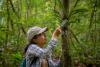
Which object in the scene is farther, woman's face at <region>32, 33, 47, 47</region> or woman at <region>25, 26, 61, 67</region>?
woman's face at <region>32, 33, 47, 47</region>

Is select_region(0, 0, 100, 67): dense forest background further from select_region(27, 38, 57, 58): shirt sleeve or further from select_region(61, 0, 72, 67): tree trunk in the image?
select_region(27, 38, 57, 58): shirt sleeve

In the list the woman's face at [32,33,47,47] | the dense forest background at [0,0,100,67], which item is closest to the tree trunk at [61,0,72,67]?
the dense forest background at [0,0,100,67]

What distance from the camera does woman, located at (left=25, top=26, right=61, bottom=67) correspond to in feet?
11.4

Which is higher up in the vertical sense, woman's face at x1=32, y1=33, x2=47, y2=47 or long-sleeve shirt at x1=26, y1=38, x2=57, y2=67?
woman's face at x1=32, y1=33, x2=47, y2=47

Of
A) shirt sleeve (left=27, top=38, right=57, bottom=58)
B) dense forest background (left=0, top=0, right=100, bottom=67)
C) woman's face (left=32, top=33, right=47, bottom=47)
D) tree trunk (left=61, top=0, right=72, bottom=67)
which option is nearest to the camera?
shirt sleeve (left=27, top=38, right=57, bottom=58)

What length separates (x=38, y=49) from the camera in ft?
11.5

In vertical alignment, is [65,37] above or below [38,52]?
below

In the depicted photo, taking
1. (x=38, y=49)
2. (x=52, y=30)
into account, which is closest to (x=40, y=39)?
(x=38, y=49)

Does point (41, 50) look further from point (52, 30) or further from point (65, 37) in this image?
point (52, 30)

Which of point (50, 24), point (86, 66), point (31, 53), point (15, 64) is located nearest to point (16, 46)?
point (15, 64)

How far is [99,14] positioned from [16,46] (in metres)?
1.92

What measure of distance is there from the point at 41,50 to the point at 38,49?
4cm

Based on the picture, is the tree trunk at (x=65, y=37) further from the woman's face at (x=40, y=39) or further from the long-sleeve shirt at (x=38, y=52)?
the long-sleeve shirt at (x=38, y=52)

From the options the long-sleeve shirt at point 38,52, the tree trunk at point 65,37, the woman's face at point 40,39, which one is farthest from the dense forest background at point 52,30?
the long-sleeve shirt at point 38,52
